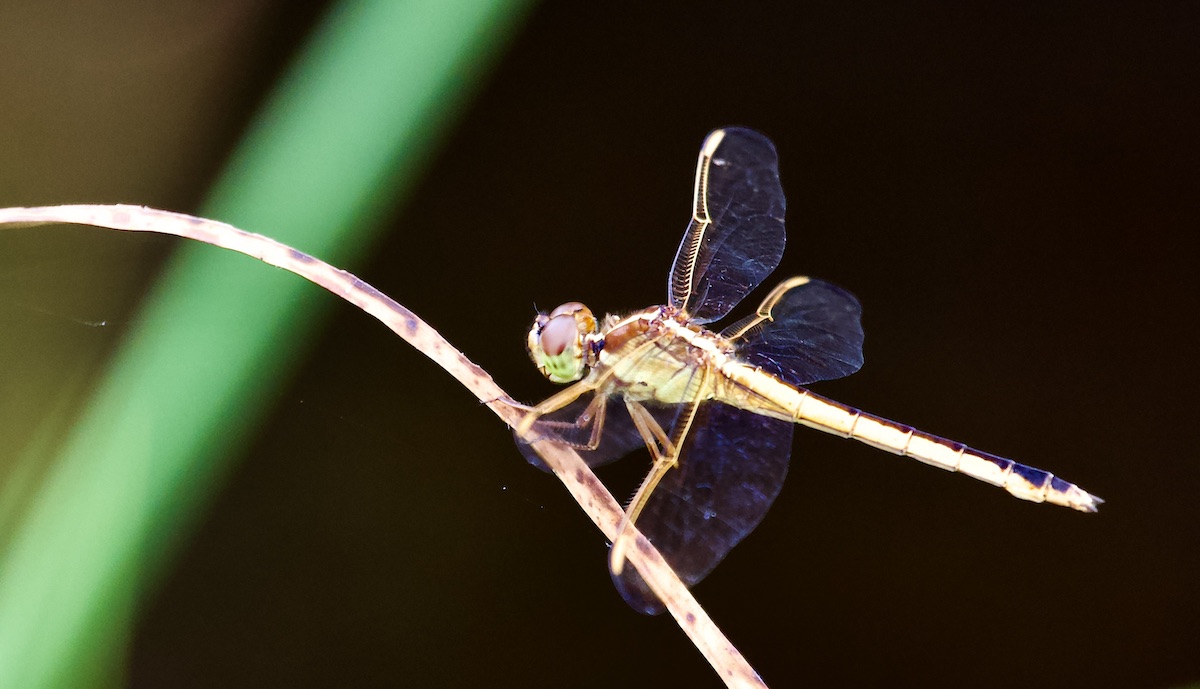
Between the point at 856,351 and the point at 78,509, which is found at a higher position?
the point at 78,509

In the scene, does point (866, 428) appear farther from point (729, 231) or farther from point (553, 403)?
point (553, 403)

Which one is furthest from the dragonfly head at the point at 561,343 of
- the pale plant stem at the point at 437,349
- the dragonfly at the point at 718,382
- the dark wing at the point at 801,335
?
the dark wing at the point at 801,335

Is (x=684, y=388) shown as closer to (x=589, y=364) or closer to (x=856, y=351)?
(x=589, y=364)

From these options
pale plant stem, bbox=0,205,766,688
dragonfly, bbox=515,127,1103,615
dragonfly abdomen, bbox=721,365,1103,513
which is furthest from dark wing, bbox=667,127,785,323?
pale plant stem, bbox=0,205,766,688

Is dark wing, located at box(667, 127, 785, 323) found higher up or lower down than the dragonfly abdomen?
higher up

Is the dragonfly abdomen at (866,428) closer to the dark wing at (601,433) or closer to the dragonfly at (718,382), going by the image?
the dragonfly at (718,382)

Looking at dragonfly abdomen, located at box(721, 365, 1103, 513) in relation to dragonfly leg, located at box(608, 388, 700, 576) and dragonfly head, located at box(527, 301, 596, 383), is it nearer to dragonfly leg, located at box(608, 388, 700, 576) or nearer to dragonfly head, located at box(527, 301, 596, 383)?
dragonfly leg, located at box(608, 388, 700, 576)

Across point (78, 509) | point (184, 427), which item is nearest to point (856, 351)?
point (184, 427)
